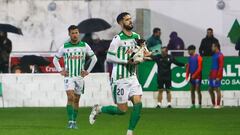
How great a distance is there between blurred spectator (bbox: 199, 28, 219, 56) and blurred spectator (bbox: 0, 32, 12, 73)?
7128 millimetres

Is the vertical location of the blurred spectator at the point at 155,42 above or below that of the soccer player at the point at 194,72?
above

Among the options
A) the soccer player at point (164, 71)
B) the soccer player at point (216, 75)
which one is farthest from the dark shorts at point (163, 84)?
the soccer player at point (216, 75)

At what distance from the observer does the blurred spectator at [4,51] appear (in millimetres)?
37438

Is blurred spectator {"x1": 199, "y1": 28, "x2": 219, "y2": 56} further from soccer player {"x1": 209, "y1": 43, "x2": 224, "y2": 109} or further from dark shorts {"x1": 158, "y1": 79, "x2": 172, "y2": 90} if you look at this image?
dark shorts {"x1": 158, "y1": 79, "x2": 172, "y2": 90}

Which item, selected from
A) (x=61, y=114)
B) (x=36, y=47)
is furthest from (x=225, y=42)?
(x=61, y=114)

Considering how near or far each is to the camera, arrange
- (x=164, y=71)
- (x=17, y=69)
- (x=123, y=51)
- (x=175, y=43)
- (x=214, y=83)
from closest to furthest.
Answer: (x=123, y=51), (x=214, y=83), (x=164, y=71), (x=17, y=69), (x=175, y=43)

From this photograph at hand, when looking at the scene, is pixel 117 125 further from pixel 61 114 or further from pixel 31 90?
pixel 31 90

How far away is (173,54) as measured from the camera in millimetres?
38000

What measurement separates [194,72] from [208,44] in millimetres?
2534

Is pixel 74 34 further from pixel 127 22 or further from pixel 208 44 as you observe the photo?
pixel 208 44

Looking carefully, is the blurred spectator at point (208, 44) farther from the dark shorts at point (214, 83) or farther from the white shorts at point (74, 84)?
the white shorts at point (74, 84)

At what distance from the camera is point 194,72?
34.9 m

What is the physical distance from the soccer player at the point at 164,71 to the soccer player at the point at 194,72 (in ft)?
1.69

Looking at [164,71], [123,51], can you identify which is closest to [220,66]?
[164,71]
